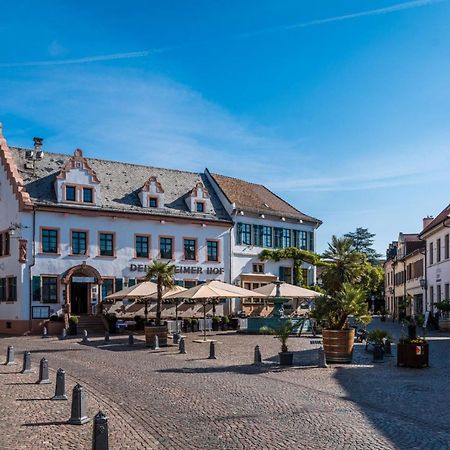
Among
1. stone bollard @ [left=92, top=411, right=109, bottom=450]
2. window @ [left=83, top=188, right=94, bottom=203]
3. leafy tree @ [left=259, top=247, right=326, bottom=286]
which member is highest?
window @ [left=83, top=188, right=94, bottom=203]

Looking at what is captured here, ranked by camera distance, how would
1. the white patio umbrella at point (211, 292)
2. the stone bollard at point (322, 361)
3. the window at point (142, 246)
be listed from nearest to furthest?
1. the stone bollard at point (322, 361)
2. the white patio umbrella at point (211, 292)
3. the window at point (142, 246)

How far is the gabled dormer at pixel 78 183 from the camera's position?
39688mm

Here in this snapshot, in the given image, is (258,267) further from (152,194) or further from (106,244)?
(106,244)

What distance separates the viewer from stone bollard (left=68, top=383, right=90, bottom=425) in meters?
10.8

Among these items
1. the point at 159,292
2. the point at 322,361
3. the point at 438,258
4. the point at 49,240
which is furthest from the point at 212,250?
the point at 322,361

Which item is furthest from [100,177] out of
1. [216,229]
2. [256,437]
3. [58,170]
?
[256,437]

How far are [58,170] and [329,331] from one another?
2666 centimetres

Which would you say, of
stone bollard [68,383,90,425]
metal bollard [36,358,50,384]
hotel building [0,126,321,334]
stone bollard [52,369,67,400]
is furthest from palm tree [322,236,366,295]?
hotel building [0,126,321,334]

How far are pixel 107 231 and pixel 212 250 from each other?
8.02m

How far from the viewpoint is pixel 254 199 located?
4984 cm

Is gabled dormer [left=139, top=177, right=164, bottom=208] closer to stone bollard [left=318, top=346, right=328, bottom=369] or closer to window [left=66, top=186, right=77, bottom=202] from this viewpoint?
window [left=66, top=186, right=77, bottom=202]

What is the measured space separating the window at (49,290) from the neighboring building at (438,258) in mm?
23428

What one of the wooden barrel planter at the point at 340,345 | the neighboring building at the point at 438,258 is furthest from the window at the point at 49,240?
the neighboring building at the point at 438,258

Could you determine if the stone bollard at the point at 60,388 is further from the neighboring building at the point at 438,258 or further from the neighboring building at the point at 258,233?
the neighboring building at the point at 258,233
